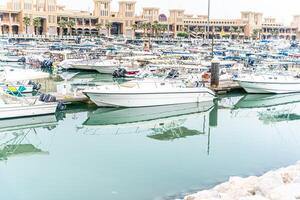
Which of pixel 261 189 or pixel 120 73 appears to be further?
pixel 120 73

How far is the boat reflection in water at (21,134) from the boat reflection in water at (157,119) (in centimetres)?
212

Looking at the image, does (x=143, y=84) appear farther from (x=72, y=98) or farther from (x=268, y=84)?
(x=268, y=84)

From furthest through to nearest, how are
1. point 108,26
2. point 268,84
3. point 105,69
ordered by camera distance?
1. point 108,26
2. point 105,69
3. point 268,84

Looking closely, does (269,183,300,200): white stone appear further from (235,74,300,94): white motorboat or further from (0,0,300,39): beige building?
(0,0,300,39): beige building

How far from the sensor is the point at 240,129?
2447 cm

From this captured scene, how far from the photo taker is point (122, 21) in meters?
132

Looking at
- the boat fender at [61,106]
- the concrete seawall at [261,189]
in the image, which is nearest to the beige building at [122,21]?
the boat fender at [61,106]

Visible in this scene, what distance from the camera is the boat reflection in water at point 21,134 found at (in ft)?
64.8

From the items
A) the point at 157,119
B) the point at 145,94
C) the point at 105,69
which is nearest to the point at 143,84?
the point at 145,94

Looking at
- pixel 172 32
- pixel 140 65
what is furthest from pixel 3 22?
pixel 140 65

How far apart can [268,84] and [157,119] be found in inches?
450

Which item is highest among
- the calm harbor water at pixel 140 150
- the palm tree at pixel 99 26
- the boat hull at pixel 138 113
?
the palm tree at pixel 99 26

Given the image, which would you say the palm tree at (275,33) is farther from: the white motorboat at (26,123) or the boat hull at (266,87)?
the white motorboat at (26,123)

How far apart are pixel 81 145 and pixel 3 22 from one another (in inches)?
3845
